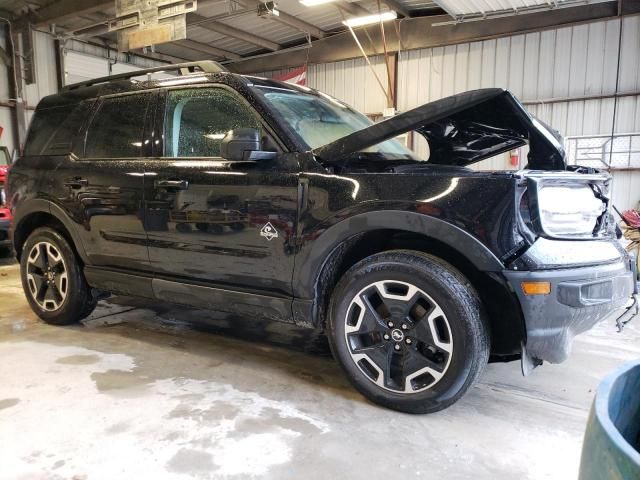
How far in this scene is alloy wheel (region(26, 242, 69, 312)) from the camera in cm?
364

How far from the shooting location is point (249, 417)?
2309 millimetres

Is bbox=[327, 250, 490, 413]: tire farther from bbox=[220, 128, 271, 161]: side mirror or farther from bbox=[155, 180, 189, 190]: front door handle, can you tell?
bbox=[155, 180, 189, 190]: front door handle

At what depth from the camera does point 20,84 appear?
10.4m

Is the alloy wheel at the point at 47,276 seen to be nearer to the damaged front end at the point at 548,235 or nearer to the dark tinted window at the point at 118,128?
the dark tinted window at the point at 118,128

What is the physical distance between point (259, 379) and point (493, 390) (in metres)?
1.32

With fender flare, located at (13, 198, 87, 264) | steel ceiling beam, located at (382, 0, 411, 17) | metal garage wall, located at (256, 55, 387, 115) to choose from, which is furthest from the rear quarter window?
metal garage wall, located at (256, 55, 387, 115)

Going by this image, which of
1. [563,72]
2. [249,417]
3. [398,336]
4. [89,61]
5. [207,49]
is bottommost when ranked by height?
[249,417]

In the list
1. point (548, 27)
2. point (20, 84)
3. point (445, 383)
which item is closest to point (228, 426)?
point (445, 383)

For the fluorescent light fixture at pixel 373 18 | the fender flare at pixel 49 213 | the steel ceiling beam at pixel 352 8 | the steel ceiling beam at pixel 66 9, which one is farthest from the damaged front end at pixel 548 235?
the steel ceiling beam at pixel 66 9

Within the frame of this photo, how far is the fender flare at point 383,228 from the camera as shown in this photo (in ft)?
6.86

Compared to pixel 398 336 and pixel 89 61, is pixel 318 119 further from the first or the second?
pixel 89 61

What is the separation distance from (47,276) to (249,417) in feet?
7.67

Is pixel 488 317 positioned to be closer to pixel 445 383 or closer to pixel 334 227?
pixel 445 383

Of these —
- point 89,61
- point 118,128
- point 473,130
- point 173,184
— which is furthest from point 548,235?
point 89,61
